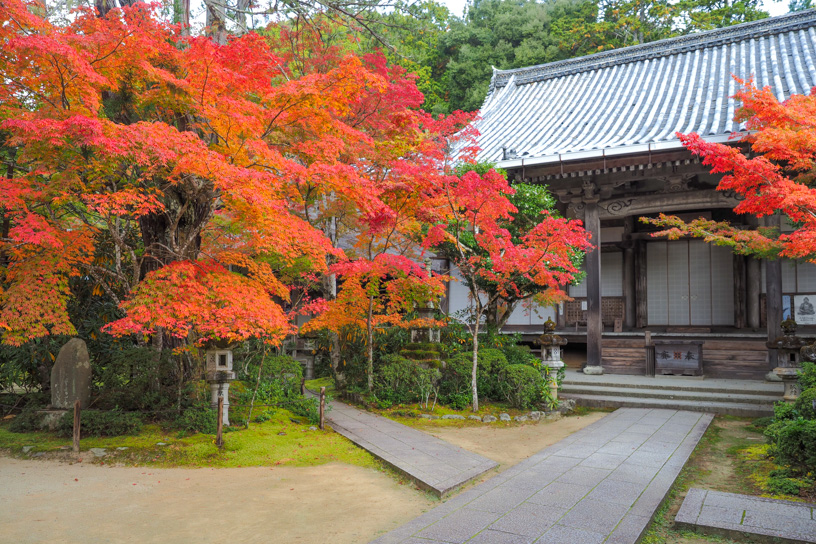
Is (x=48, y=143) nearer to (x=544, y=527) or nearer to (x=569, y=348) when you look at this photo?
(x=544, y=527)

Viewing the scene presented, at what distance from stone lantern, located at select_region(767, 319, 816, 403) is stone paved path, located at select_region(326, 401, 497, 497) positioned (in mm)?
5645

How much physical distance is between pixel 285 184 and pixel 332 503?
424cm

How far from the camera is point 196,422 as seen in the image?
6.93m

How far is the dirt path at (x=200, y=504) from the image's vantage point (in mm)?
4121

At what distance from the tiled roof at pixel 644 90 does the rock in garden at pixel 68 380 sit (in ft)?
30.7

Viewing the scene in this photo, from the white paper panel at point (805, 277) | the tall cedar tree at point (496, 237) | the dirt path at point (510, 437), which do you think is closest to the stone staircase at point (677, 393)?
the dirt path at point (510, 437)

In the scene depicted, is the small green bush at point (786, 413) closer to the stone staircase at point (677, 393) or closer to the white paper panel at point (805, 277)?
the stone staircase at point (677, 393)

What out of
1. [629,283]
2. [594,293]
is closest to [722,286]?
[629,283]

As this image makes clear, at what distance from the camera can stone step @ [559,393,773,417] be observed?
870 cm

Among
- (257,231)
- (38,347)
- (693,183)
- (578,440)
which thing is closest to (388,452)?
(578,440)

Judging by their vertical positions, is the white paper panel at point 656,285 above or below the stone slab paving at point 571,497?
above

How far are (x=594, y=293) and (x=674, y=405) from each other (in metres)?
3.17

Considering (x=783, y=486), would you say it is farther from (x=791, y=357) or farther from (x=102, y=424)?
(x=102, y=424)

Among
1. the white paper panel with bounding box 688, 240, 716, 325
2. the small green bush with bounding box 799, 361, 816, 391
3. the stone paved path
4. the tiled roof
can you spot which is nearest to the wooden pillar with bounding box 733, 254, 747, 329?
the white paper panel with bounding box 688, 240, 716, 325
